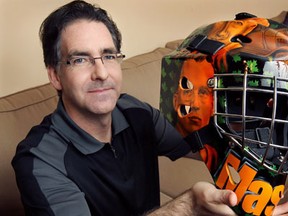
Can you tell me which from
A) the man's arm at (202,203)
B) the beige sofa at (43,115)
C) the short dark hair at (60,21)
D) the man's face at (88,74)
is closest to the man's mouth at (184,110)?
the man's arm at (202,203)

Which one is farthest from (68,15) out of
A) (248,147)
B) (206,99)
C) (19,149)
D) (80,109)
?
(248,147)

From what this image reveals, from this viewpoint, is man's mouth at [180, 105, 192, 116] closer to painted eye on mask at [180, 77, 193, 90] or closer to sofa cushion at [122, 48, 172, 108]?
painted eye on mask at [180, 77, 193, 90]

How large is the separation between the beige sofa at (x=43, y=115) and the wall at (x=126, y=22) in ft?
0.49

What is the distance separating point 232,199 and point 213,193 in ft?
0.22

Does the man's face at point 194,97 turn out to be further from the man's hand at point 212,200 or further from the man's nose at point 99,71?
the man's nose at point 99,71

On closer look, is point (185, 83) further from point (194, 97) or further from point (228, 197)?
point (228, 197)

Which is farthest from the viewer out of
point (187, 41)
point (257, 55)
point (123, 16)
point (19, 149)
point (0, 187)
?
point (123, 16)

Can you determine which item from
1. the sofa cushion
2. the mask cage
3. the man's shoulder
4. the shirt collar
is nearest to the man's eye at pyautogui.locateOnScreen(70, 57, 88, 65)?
the shirt collar

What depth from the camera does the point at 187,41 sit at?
104cm

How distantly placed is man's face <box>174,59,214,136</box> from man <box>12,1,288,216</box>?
0.55 feet

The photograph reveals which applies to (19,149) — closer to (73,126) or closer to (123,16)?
(73,126)

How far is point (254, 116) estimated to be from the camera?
0.91 meters

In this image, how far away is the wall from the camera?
1740mm

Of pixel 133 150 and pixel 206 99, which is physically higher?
pixel 206 99
